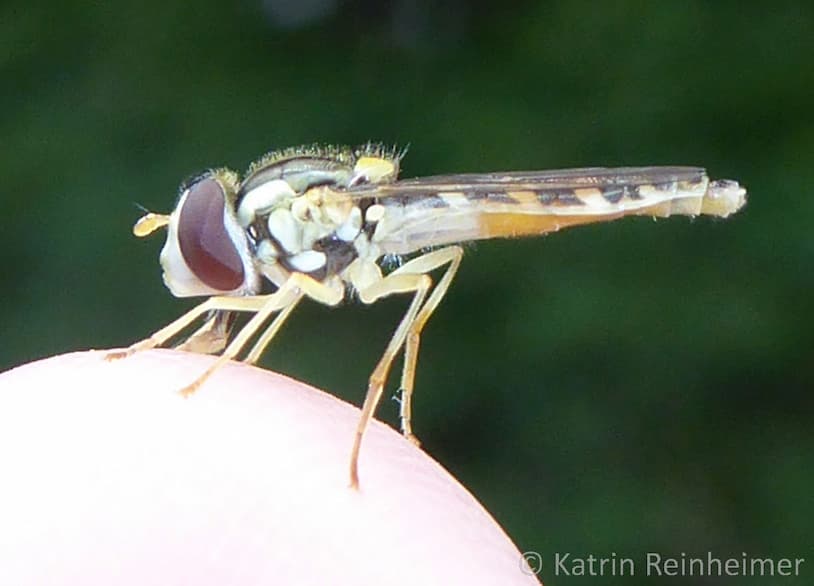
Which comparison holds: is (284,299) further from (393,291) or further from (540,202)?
(540,202)

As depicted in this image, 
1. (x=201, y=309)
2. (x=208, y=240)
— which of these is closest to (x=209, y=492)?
(x=201, y=309)

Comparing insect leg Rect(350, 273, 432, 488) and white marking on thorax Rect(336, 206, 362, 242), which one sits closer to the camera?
insect leg Rect(350, 273, 432, 488)

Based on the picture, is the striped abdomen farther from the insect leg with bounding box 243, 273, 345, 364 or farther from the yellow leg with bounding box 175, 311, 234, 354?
the yellow leg with bounding box 175, 311, 234, 354

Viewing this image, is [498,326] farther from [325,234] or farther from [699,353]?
[325,234]

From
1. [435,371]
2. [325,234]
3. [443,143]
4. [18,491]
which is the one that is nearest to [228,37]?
[443,143]

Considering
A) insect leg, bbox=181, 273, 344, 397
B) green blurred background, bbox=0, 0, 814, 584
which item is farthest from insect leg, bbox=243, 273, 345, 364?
green blurred background, bbox=0, 0, 814, 584

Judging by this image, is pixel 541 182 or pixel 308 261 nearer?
pixel 541 182

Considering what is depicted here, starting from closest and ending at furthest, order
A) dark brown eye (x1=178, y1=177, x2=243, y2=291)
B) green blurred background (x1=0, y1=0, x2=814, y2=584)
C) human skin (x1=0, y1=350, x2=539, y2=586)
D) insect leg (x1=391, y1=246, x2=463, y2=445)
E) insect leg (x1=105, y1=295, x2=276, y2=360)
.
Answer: human skin (x1=0, y1=350, x2=539, y2=586) < insect leg (x1=105, y1=295, x2=276, y2=360) < dark brown eye (x1=178, y1=177, x2=243, y2=291) < insect leg (x1=391, y1=246, x2=463, y2=445) < green blurred background (x1=0, y1=0, x2=814, y2=584)
